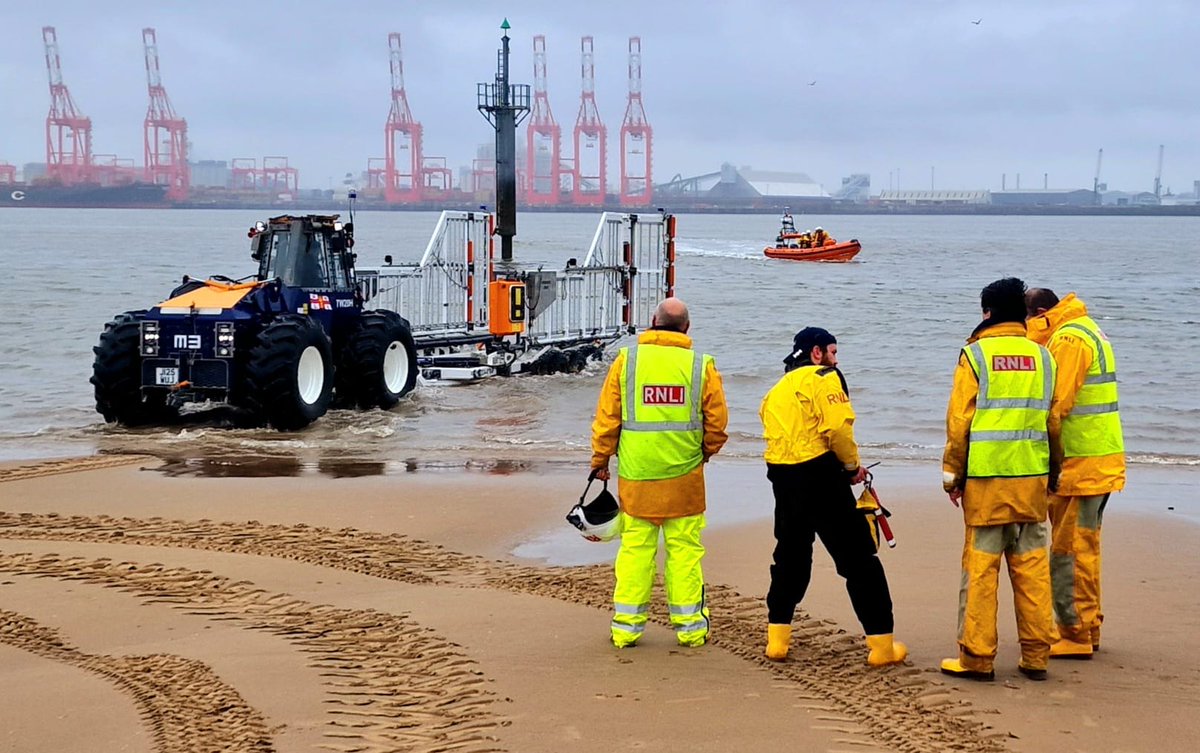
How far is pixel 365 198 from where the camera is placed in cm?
15262

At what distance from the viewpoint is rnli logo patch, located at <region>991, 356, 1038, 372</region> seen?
539cm

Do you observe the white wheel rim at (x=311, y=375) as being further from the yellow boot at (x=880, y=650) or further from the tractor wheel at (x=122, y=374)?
the yellow boot at (x=880, y=650)

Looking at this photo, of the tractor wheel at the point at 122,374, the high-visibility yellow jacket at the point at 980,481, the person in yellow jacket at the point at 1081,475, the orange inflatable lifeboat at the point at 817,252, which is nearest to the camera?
the high-visibility yellow jacket at the point at 980,481

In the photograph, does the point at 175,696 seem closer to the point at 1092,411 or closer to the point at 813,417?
the point at 813,417

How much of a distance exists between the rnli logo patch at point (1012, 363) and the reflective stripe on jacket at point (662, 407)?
1.17 metres

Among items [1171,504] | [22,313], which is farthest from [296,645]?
[22,313]

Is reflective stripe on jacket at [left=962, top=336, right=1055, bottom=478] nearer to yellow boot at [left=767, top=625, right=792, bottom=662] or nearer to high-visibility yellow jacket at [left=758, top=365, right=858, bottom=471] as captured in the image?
high-visibility yellow jacket at [left=758, top=365, right=858, bottom=471]

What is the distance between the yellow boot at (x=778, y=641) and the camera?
18.7ft

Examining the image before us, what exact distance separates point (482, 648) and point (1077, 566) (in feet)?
8.26

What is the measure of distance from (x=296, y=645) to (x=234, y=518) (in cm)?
338

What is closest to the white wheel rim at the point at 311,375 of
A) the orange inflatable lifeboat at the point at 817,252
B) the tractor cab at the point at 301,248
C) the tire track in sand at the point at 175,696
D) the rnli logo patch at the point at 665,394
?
the tractor cab at the point at 301,248

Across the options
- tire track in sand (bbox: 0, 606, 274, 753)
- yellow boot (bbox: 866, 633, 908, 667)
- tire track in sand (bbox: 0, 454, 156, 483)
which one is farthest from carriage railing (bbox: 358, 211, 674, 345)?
yellow boot (bbox: 866, 633, 908, 667)

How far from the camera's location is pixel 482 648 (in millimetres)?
5797

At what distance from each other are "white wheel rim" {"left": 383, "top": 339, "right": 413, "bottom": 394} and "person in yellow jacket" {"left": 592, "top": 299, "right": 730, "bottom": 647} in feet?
32.5
